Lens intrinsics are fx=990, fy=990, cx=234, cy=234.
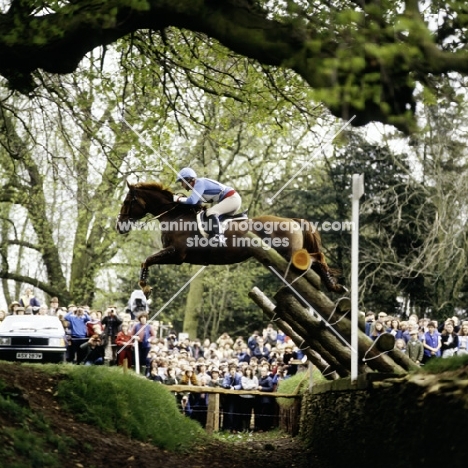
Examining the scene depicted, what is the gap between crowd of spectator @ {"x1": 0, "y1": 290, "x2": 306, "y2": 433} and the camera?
2067 cm

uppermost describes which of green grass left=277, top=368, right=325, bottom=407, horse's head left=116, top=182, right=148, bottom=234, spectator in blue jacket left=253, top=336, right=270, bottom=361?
horse's head left=116, top=182, right=148, bottom=234

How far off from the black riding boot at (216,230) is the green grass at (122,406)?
2.50 metres

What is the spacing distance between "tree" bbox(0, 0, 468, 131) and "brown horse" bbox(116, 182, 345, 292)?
3027mm

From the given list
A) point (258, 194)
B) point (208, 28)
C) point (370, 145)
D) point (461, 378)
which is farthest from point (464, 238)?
point (461, 378)

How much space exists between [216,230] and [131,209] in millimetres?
1636

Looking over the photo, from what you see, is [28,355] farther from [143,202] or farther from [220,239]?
[220,239]

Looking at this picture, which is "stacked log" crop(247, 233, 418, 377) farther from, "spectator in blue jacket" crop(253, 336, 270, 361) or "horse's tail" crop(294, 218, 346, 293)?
"spectator in blue jacket" crop(253, 336, 270, 361)

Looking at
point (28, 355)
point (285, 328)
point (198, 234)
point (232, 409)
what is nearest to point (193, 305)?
point (232, 409)

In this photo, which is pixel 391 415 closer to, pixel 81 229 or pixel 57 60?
pixel 57 60

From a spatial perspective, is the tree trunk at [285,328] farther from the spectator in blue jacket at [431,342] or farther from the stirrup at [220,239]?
the spectator in blue jacket at [431,342]

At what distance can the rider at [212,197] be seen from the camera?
13.8 metres

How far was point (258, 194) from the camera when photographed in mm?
34750

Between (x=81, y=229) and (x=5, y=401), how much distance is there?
21.2 m

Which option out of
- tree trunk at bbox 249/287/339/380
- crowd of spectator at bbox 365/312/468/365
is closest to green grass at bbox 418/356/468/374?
tree trunk at bbox 249/287/339/380
